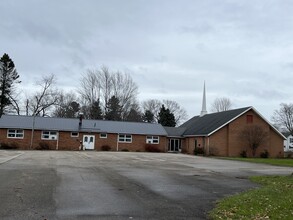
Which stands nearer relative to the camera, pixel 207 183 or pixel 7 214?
pixel 7 214

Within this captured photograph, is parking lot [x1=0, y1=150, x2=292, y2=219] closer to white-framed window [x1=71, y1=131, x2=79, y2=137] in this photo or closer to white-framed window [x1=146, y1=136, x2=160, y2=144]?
white-framed window [x1=71, y1=131, x2=79, y2=137]

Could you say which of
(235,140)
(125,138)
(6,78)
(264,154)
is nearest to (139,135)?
(125,138)

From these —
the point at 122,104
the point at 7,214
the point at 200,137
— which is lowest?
the point at 7,214

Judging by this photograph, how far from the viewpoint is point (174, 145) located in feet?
182

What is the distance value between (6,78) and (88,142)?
27.1 m

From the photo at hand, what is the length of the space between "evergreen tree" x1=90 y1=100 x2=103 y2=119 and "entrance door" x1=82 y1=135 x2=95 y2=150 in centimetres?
2031

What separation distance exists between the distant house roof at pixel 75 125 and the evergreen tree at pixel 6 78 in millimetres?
18011

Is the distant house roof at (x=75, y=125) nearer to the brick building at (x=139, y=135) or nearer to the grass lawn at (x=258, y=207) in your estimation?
the brick building at (x=139, y=135)

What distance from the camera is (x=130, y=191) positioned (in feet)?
40.2

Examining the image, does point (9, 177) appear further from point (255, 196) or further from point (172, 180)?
point (255, 196)

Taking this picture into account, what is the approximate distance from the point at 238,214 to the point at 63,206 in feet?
13.7

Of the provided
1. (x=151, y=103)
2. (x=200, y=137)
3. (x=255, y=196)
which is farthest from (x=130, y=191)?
(x=151, y=103)

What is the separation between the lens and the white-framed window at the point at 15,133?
1887 inches

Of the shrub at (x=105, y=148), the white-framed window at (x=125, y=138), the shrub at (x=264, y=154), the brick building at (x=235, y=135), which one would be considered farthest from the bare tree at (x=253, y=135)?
the shrub at (x=105, y=148)
